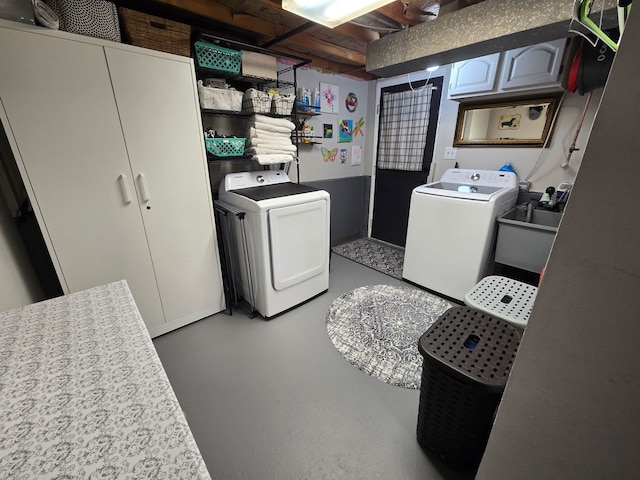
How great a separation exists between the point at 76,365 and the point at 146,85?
1.58 m

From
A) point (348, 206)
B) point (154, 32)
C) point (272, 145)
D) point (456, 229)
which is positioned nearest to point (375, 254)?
point (348, 206)

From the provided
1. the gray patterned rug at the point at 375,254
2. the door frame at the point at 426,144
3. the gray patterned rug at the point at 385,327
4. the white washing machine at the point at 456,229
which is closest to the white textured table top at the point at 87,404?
the gray patterned rug at the point at 385,327

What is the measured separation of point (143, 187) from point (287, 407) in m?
1.61

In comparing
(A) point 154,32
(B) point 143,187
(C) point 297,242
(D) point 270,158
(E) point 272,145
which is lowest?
(C) point 297,242

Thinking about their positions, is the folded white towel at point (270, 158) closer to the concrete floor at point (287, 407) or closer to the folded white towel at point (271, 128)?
the folded white towel at point (271, 128)

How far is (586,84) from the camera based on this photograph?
1.86 metres

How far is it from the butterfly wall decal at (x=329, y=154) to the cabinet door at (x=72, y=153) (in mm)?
2162

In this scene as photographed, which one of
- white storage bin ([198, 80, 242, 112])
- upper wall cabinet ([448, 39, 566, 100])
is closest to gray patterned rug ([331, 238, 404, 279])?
upper wall cabinet ([448, 39, 566, 100])

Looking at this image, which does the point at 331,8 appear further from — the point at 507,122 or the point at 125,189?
the point at 507,122

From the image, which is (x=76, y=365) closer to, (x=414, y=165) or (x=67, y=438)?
(x=67, y=438)

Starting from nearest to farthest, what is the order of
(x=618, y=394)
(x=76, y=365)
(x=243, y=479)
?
(x=618, y=394) < (x=76, y=365) < (x=243, y=479)

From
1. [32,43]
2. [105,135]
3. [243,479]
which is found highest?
[32,43]

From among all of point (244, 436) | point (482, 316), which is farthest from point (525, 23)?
point (244, 436)

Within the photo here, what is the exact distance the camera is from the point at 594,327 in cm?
50
